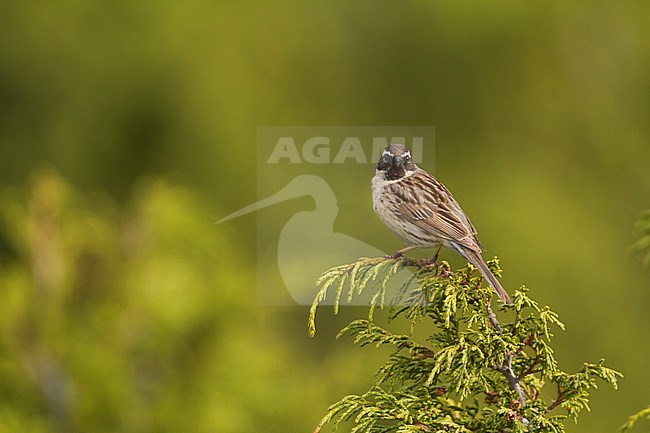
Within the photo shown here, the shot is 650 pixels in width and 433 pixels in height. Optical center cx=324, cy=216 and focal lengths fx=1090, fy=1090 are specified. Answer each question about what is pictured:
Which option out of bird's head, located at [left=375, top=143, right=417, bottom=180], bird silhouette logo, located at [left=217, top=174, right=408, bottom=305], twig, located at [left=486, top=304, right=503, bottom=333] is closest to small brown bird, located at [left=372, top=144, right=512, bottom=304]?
bird's head, located at [left=375, top=143, right=417, bottom=180]

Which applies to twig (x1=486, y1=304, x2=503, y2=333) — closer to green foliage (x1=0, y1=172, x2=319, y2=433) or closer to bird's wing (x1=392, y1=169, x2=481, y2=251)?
bird's wing (x1=392, y1=169, x2=481, y2=251)

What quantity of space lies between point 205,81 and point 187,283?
6.24m

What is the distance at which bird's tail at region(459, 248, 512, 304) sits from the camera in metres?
3.29

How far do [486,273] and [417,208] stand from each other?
0.50 metres

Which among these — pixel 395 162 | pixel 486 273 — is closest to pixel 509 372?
pixel 486 273

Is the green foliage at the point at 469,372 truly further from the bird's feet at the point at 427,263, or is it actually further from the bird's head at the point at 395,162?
the bird's head at the point at 395,162

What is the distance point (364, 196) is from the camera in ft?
32.4

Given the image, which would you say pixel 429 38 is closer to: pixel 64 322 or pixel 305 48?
pixel 305 48

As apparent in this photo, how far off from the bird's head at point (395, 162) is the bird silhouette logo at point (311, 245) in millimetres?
787

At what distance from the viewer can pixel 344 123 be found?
11.4 meters

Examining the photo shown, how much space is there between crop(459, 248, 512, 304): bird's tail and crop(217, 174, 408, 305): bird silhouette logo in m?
1.02

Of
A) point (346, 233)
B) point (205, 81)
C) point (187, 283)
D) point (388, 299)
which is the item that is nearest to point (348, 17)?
point (205, 81)

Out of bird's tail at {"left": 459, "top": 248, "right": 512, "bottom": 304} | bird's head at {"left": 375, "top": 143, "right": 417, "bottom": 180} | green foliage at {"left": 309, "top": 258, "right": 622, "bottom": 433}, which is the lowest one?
green foliage at {"left": 309, "top": 258, "right": 622, "bottom": 433}

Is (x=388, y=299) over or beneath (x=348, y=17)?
beneath
